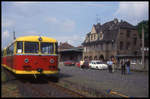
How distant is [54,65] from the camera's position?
14.2 meters

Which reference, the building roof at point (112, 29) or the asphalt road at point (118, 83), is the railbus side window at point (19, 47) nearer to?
the asphalt road at point (118, 83)

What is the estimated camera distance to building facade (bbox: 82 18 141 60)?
4678cm

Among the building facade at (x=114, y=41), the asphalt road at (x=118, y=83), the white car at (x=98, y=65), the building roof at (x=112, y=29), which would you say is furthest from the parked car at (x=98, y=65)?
the building roof at (x=112, y=29)

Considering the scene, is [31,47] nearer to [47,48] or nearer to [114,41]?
[47,48]

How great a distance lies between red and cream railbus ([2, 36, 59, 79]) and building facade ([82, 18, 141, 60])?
32852mm

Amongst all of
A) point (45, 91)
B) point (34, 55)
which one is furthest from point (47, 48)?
point (45, 91)

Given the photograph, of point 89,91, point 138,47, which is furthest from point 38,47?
point 138,47

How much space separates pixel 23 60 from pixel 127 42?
38.4 metres

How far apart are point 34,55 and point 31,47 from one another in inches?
21.6

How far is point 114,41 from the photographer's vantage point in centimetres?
4656

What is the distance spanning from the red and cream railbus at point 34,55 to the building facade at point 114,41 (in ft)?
108

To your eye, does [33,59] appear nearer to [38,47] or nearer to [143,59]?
[38,47]

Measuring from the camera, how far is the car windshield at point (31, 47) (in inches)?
536

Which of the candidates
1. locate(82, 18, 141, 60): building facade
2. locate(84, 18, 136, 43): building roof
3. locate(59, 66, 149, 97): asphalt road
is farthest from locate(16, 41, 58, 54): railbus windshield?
locate(84, 18, 136, 43): building roof
